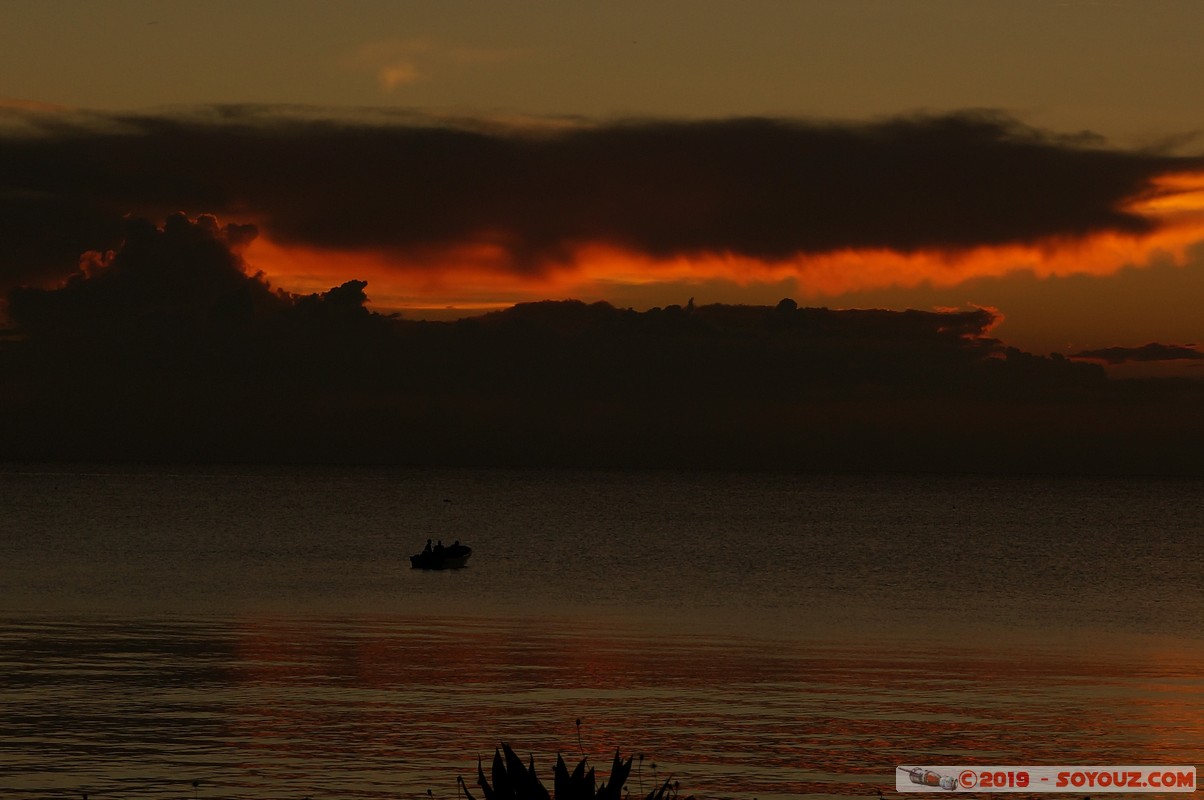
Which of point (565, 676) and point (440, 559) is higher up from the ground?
point (440, 559)

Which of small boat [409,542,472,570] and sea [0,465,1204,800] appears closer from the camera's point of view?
sea [0,465,1204,800]

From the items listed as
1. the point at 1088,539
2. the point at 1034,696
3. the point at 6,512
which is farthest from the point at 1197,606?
the point at 6,512

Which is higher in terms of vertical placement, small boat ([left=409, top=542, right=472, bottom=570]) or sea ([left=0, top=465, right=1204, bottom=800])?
small boat ([left=409, top=542, right=472, bottom=570])

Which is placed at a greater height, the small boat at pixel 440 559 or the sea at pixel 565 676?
the small boat at pixel 440 559

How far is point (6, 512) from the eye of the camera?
19300 cm

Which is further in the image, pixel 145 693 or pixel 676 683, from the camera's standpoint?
pixel 676 683

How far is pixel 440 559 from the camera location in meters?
97.2

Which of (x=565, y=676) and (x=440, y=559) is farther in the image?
(x=440, y=559)

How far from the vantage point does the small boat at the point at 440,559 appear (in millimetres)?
96750

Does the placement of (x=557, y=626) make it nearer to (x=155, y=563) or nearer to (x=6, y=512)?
(x=155, y=563)

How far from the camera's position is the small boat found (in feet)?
317

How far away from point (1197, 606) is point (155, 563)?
215 feet

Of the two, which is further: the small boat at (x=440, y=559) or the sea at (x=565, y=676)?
the small boat at (x=440, y=559)

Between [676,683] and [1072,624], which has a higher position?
[1072,624]
